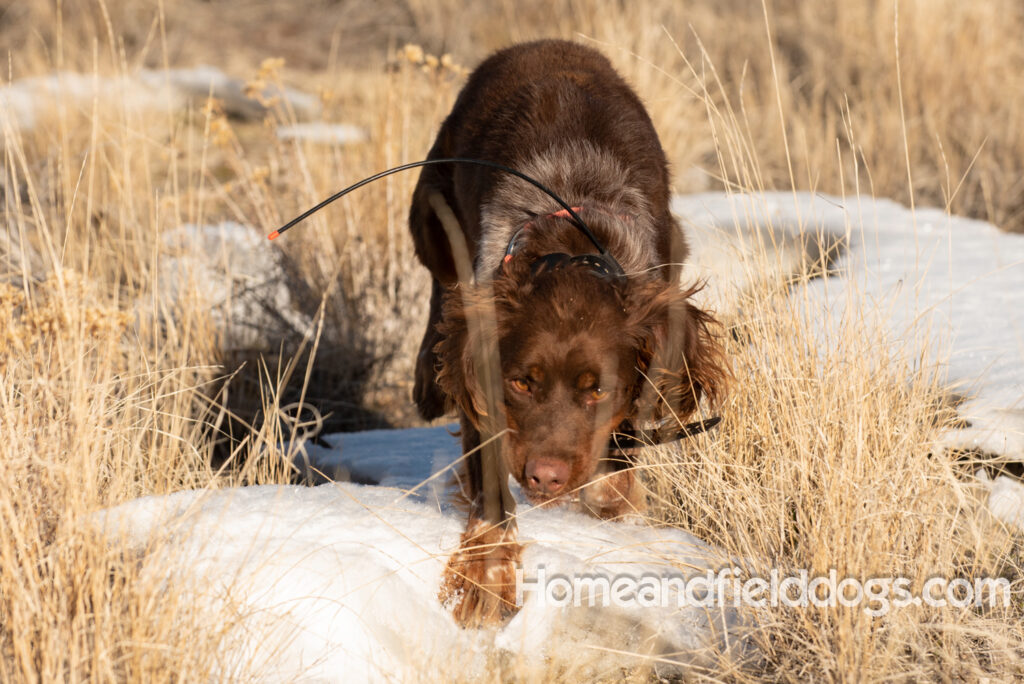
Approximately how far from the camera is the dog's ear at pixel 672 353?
249 cm

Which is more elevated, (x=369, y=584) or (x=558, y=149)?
(x=558, y=149)

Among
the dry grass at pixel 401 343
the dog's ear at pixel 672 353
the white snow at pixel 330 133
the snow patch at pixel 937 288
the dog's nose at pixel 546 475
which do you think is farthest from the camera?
the white snow at pixel 330 133

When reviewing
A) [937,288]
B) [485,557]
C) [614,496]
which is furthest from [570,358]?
[937,288]

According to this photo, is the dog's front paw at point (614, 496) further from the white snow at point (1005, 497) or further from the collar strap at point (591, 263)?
the white snow at point (1005, 497)

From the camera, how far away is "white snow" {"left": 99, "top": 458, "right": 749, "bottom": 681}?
1920 mm

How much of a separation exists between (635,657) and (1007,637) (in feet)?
2.50

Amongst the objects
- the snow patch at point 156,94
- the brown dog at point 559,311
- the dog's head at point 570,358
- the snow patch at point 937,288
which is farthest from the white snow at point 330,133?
the dog's head at point 570,358

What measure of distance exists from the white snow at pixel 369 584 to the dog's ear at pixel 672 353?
0.34m

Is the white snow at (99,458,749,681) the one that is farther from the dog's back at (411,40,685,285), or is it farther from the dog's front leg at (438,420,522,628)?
the dog's back at (411,40,685,285)

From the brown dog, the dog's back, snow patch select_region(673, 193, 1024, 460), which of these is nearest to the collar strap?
the brown dog

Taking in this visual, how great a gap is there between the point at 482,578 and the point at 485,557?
0.05 meters

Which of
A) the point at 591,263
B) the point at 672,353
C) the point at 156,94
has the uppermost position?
the point at 156,94

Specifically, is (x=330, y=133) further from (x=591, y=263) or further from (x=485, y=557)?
(x=485, y=557)

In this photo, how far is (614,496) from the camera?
283 cm
